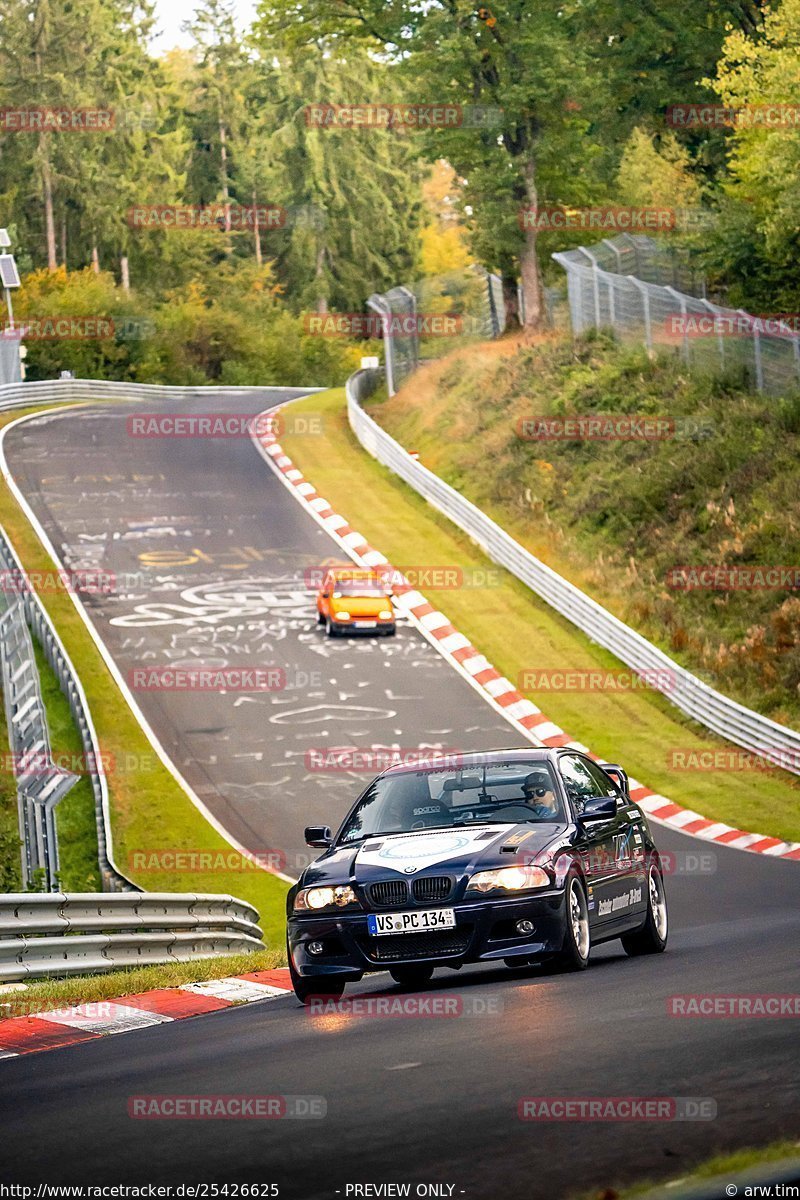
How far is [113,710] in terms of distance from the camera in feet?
97.6

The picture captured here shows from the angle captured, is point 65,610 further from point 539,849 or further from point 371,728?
point 539,849

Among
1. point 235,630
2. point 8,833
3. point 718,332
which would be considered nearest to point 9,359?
point 718,332

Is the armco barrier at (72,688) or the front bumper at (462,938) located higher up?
the front bumper at (462,938)

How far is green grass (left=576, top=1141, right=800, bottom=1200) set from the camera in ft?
15.7

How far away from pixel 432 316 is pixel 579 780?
43901 mm

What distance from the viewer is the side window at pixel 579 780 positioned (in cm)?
1184

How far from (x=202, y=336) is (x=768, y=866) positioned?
7214cm

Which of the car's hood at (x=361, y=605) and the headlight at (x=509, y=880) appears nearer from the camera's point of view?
the headlight at (x=509, y=880)

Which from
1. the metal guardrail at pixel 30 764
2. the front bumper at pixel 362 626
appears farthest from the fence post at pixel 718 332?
the metal guardrail at pixel 30 764

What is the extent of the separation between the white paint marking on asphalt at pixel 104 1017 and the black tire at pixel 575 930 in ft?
8.06

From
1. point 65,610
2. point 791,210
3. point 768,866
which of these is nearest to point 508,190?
point 791,210

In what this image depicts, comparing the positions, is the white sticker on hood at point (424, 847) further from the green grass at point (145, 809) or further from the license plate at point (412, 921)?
the green grass at point (145, 809)

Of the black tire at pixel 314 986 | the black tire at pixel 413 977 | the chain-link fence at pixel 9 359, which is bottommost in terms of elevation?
the black tire at pixel 413 977

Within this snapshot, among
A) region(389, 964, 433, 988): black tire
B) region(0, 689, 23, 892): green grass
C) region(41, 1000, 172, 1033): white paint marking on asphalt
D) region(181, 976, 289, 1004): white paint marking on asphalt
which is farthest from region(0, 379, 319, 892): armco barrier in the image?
region(389, 964, 433, 988): black tire
